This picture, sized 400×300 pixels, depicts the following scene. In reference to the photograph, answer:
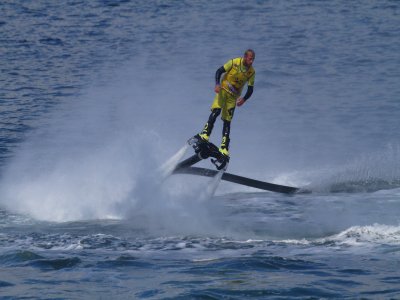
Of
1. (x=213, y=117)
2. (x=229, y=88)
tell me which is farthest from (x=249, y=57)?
(x=213, y=117)

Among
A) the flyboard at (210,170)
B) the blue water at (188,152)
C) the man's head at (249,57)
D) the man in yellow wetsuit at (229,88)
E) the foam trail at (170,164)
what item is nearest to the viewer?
the blue water at (188,152)

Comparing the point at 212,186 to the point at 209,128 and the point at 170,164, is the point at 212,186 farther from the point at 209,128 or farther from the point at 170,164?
the point at 209,128

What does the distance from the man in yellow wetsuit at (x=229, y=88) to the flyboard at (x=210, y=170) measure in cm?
14

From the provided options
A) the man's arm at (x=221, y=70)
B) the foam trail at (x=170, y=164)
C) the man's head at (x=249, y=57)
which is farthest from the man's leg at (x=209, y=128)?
the man's head at (x=249, y=57)

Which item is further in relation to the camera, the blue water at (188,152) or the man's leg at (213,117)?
the man's leg at (213,117)

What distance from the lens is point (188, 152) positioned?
73.5ft

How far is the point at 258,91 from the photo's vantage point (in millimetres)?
31266

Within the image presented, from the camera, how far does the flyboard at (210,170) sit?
1819 cm

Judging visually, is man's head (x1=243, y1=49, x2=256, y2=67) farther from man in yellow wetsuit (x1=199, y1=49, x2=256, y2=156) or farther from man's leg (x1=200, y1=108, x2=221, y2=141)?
man's leg (x1=200, y1=108, x2=221, y2=141)

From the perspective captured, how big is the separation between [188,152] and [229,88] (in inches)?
174

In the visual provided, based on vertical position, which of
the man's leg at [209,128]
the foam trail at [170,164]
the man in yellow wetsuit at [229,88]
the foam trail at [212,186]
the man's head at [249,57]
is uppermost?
the man's head at [249,57]

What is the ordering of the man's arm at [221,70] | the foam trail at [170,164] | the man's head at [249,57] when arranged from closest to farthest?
the man's head at [249,57] < the man's arm at [221,70] < the foam trail at [170,164]

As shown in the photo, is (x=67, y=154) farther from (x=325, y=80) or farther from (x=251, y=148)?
(x=325, y=80)

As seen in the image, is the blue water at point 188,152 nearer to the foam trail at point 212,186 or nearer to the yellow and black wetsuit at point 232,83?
the foam trail at point 212,186
